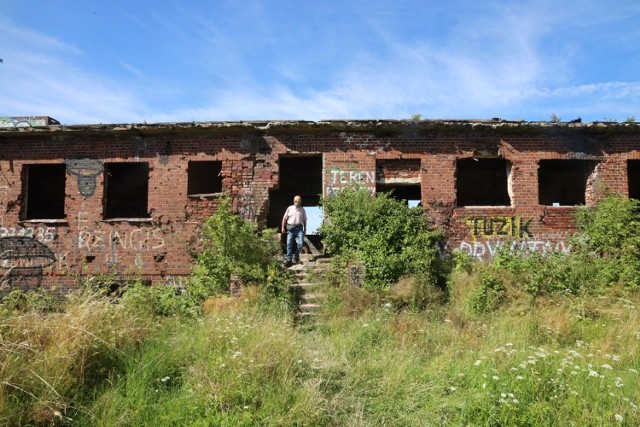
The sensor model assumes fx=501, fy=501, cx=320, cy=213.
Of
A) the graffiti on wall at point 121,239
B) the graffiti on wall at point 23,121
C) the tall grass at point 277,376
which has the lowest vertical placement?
the tall grass at point 277,376

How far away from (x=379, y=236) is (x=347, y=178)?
1.96m

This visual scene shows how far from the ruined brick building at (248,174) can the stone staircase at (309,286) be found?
1.64 m

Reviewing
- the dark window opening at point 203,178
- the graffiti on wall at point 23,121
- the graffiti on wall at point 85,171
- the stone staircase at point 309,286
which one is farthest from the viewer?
the graffiti on wall at point 23,121

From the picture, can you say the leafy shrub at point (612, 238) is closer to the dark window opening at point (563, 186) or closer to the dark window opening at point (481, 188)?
the dark window opening at point (563, 186)

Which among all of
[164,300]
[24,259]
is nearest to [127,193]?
[24,259]

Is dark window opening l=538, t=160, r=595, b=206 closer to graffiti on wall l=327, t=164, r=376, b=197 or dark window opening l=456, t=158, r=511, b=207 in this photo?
dark window opening l=456, t=158, r=511, b=207

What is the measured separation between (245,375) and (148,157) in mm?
8191

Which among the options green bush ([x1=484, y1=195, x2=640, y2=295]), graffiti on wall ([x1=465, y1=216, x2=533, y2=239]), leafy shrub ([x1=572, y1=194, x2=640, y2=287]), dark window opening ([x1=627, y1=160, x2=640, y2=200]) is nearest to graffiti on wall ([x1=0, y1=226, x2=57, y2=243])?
graffiti on wall ([x1=465, y1=216, x2=533, y2=239])

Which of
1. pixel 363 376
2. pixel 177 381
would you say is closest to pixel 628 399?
pixel 363 376

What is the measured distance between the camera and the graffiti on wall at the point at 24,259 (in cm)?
1181

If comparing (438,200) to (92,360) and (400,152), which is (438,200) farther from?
Result: (92,360)

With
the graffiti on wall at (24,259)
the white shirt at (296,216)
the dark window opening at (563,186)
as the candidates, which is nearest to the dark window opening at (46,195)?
the graffiti on wall at (24,259)

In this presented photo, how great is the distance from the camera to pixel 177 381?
18.3ft

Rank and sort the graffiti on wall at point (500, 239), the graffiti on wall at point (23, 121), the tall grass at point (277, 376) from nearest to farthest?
the tall grass at point (277, 376) → the graffiti on wall at point (500, 239) → the graffiti on wall at point (23, 121)
